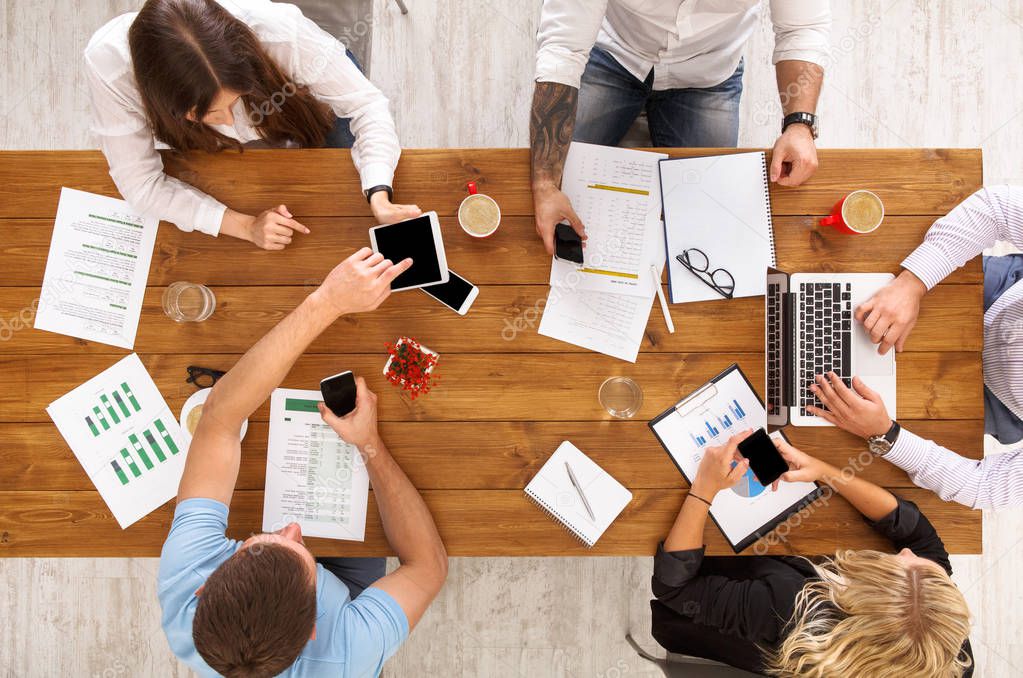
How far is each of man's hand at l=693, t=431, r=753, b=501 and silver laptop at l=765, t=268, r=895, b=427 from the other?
15 centimetres

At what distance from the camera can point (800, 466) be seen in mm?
1528

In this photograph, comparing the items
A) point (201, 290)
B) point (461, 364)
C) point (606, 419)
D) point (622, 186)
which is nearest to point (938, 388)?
point (606, 419)

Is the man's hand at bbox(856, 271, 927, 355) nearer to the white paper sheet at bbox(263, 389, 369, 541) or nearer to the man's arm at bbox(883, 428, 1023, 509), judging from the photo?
the man's arm at bbox(883, 428, 1023, 509)

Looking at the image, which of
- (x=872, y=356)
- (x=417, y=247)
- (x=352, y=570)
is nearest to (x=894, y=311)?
(x=872, y=356)

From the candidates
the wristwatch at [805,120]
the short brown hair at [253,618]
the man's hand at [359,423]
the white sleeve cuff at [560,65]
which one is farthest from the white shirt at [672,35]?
the short brown hair at [253,618]

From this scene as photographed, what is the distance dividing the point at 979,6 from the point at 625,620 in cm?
297

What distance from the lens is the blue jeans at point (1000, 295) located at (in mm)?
1718

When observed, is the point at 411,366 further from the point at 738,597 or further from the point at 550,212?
the point at 738,597

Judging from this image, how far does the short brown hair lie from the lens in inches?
48.2

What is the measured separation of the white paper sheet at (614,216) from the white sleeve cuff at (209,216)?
886 mm

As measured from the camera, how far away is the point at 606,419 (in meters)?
1.58

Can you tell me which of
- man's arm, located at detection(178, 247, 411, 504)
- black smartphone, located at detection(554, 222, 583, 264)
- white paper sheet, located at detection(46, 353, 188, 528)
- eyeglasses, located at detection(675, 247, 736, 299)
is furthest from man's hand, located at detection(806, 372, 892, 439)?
white paper sheet, located at detection(46, 353, 188, 528)

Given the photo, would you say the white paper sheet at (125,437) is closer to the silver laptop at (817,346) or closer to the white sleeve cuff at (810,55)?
the silver laptop at (817,346)

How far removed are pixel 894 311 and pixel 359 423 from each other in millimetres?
1410
